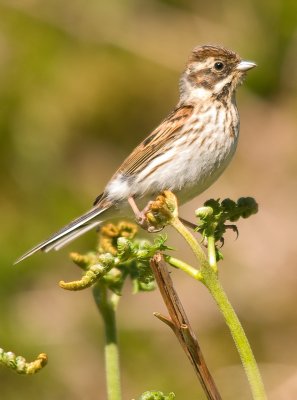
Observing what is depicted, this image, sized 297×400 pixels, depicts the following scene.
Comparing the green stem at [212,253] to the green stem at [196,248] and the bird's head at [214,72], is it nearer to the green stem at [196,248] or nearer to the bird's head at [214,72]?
the green stem at [196,248]

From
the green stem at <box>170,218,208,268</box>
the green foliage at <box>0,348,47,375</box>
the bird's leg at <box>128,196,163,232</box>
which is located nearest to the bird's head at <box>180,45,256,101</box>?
the bird's leg at <box>128,196,163,232</box>

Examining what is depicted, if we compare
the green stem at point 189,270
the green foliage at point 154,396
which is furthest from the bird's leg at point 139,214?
the green foliage at point 154,396

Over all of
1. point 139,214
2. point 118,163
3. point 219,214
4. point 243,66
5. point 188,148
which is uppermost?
point 118,163

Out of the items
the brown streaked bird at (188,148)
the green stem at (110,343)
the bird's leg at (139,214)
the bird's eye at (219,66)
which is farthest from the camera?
the bird's eye at (219,66)

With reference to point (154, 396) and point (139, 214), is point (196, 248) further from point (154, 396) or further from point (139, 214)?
point (139, 214)

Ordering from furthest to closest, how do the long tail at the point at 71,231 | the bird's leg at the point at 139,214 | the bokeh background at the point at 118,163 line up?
the bokeh background at the point at 118,163 < the long tail at the point at 71,231 < the bird's leg at the point at 139,214

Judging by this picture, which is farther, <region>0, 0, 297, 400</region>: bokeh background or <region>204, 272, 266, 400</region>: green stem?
<region>0, 0, 297, 400</region>: bokeh background

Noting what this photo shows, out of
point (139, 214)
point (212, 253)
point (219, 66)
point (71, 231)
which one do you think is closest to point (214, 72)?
point (219, 66)

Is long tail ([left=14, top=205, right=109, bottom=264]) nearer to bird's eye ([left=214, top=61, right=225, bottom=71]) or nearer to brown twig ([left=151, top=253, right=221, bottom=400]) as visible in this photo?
bird's eye ([left=214, top=61, right=225, bottom=71])
